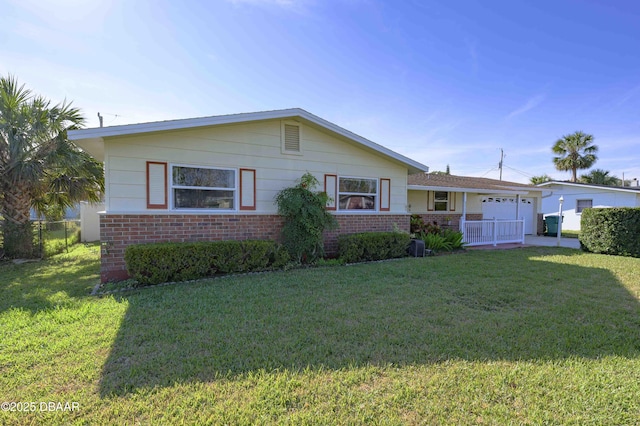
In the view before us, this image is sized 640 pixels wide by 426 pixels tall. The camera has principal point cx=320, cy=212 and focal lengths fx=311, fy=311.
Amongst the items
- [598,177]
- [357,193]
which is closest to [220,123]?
[357,193]

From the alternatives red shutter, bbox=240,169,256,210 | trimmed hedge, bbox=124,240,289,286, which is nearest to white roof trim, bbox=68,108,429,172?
red shutter, bbox=240,169,256,210

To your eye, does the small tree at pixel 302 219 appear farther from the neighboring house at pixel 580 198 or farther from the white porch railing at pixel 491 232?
the neighboring house at pixel 580 198

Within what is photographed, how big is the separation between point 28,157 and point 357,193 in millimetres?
Answer: 9967

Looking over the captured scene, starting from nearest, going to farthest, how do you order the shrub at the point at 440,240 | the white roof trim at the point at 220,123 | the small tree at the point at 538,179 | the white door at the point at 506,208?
the white roof trim at the point at 220,123 < the shrub at the point at 440,240 < the white door at the point at 506,208 < the small tree at the point at 538,179

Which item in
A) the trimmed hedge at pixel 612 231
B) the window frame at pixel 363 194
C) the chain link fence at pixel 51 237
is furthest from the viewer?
the trimmed hedge at pixel 612 231

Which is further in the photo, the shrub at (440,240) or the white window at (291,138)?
the shrub at (440,240)

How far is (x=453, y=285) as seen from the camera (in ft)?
21.1

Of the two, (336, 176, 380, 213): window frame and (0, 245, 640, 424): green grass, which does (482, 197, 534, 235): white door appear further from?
(0, 245, 640, 424): green grass

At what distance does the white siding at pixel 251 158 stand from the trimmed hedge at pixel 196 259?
49.2 inches

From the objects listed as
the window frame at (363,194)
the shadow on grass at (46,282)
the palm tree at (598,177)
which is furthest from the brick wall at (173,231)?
the palm tree at (598,177)

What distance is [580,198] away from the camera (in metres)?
20.1

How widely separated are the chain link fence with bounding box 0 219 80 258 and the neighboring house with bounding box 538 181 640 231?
23578mm

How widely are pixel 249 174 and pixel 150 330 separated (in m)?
5.01

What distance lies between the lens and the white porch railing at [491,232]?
501 inches
